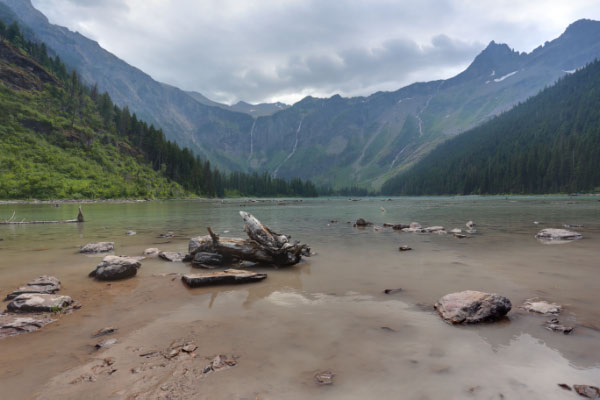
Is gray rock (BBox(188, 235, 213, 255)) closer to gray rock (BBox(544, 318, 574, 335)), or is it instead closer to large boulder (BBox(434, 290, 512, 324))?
large boulder (BBox(434, 290, 512, 324))

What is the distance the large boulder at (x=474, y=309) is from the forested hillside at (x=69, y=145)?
4123 inches

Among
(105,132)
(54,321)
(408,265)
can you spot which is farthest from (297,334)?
(105,132)

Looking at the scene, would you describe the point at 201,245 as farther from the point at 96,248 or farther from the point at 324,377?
the point at 324,377

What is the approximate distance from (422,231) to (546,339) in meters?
21.3

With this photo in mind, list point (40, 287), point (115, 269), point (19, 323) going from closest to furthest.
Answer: point (19, 323)
point (40, 287)
point (115, 269)

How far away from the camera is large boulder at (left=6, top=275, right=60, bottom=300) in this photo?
9.41m

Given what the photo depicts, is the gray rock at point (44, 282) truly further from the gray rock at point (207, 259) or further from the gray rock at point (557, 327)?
the gray rock at point (557, 327)

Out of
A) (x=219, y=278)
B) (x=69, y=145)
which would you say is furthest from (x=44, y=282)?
(x=69, y=145)

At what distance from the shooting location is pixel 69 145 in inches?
4176

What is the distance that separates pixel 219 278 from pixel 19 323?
579 cm

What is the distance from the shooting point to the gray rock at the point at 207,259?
15.0m

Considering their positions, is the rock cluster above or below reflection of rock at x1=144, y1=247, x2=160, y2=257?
above

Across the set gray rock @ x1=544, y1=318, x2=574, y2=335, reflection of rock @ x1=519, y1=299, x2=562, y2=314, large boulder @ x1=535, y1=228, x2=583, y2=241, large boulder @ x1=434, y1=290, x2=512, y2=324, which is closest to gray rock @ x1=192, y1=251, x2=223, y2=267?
large boulder @ x1=434, y1=290, x2=512, y2=324

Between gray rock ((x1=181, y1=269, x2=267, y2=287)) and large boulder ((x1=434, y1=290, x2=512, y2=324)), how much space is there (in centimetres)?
720
